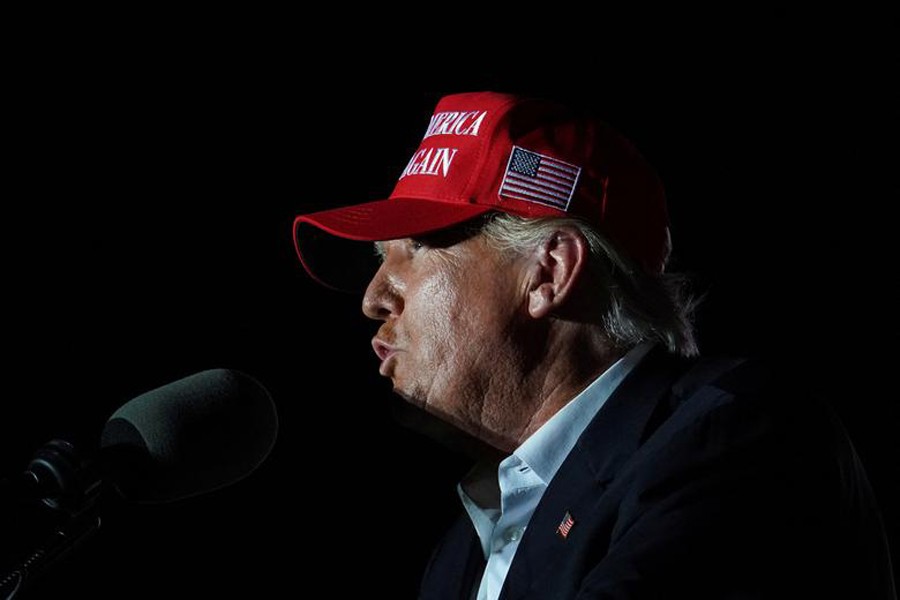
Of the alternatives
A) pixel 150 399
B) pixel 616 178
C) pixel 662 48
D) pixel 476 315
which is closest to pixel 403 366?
pixel 476 315

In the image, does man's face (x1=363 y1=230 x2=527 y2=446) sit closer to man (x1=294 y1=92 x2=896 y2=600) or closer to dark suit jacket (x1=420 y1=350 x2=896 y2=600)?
man (x1=294 y1=92 x2=896 y2=600)

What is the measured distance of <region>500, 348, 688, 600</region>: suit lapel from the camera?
1.73m

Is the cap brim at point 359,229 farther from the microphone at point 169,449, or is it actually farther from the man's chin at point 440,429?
the microphone at point 169,449

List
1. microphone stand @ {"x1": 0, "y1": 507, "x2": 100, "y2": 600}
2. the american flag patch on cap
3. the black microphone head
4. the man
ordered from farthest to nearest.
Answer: the american flag patch on cap → the man → the black microphone head → microphone stand @ {"x1": 0, "y1": 507, "x2": 100, "y2": 600}

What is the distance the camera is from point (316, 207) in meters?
2.83

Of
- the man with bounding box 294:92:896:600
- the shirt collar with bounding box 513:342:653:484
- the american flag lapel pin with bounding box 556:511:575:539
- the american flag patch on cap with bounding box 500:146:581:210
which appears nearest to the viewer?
the man with bounding box 294:92:896:600

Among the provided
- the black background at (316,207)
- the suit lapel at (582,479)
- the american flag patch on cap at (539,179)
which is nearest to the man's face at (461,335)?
the american flag patch on cap at (539,179)

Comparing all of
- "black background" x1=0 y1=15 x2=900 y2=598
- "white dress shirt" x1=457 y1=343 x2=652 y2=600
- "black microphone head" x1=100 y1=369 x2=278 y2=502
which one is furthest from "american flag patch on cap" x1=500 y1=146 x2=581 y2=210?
"black background" x1=0 y1=15 x2=900 y2=598

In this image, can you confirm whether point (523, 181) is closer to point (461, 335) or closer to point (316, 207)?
point (461, 335)

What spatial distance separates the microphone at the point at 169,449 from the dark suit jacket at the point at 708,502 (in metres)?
0.50

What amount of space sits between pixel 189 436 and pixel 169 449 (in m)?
0.05

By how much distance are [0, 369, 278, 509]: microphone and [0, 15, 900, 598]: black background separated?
1.12 metres

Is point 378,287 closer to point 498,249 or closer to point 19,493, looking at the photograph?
point 498,249

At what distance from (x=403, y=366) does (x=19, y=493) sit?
3.16 feet
